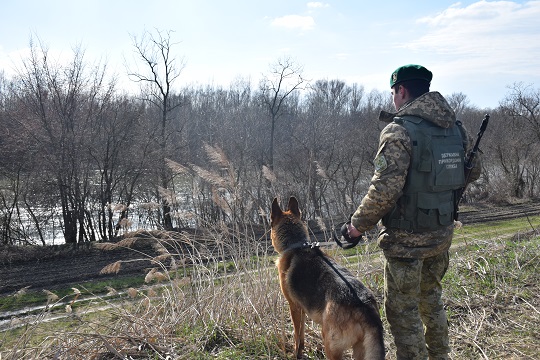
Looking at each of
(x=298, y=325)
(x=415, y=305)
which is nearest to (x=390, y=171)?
(x=415, y=305)

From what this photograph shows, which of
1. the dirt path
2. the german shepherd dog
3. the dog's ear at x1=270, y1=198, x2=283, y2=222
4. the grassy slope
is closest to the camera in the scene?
the german shepherd dog

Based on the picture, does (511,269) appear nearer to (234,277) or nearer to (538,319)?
(538,319)

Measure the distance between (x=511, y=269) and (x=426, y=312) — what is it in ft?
9.89

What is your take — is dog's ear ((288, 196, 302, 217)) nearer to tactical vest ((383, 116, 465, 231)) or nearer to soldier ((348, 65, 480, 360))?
soldier ((348, 65, 480, 360))

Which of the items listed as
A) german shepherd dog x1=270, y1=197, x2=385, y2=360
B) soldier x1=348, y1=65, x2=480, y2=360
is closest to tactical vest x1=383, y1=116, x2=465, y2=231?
soldier x1=348, y1=65, x2=480, y2=360

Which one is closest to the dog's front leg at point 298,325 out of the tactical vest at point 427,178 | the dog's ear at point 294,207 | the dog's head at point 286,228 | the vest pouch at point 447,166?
the dog's head at point 286,228

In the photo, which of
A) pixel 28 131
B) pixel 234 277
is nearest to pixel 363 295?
pixel 234 277

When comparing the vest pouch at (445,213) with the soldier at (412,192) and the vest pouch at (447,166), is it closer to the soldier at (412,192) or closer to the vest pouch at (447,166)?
the soldier at (412,192)

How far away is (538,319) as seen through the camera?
4215 mm

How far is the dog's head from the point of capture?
3752 millimetres

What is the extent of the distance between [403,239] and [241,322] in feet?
6.88

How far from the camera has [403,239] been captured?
9.68 ft

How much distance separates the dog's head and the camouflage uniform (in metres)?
0.87

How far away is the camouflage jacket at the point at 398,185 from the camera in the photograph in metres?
2.80
